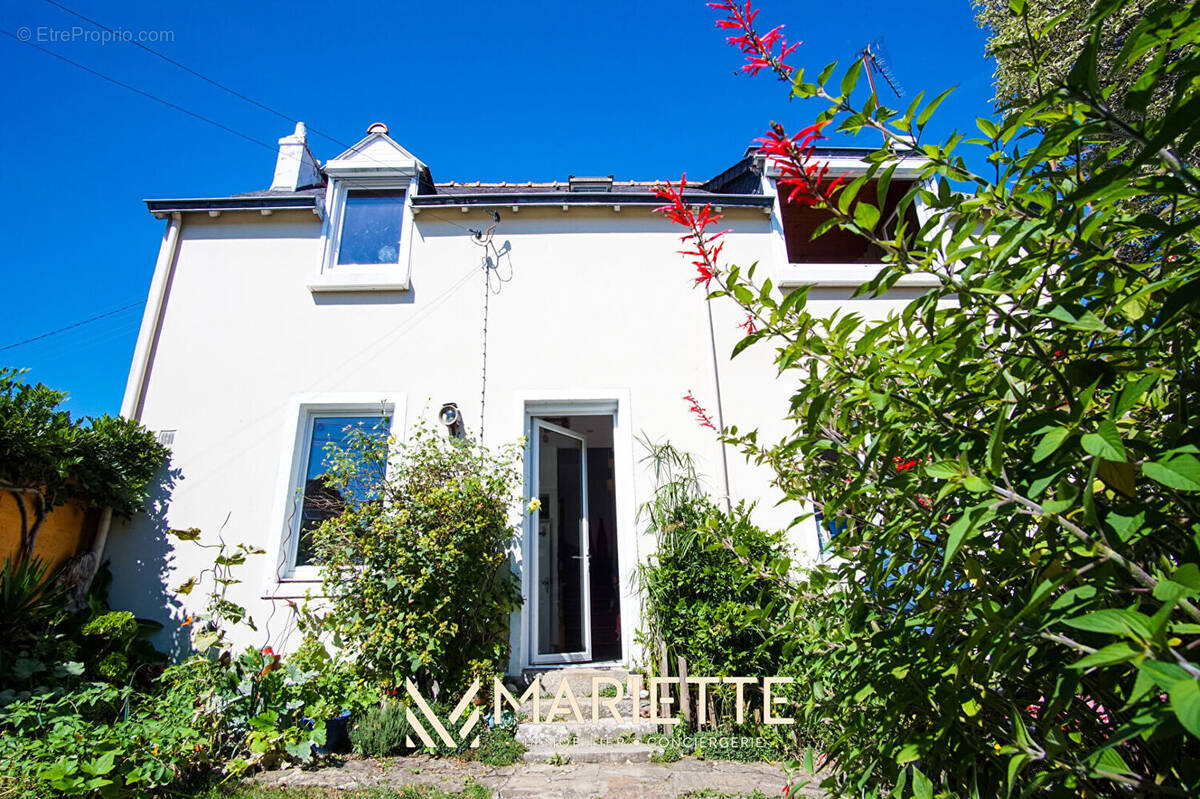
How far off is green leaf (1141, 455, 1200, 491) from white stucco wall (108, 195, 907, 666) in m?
5.31

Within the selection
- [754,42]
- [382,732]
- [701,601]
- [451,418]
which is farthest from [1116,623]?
[451,418]

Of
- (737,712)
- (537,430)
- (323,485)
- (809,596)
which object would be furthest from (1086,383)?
(323,485)

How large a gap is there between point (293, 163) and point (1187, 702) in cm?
1016

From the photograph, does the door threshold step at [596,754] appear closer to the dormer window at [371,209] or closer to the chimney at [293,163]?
the dormer window at [371,209]

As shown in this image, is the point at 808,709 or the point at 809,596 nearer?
the point at 808,709

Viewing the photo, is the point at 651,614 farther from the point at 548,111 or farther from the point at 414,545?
the point at 548,111

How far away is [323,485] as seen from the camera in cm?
611

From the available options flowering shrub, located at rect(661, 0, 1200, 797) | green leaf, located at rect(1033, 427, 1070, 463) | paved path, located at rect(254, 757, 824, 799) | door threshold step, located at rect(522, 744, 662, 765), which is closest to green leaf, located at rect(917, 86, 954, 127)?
flowering shrub, located at rect(661, 0, 1200, 797)

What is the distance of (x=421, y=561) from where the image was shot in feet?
16.3

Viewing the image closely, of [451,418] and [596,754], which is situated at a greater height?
[451,418]

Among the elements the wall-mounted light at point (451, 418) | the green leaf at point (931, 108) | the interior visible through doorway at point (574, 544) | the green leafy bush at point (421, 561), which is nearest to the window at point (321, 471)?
the green leafy bush at point (421, 561)

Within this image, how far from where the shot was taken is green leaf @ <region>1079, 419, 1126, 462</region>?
0.76 m

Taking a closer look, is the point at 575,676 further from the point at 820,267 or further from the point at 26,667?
the point at 820,267

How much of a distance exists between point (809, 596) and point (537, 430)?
186 inches
